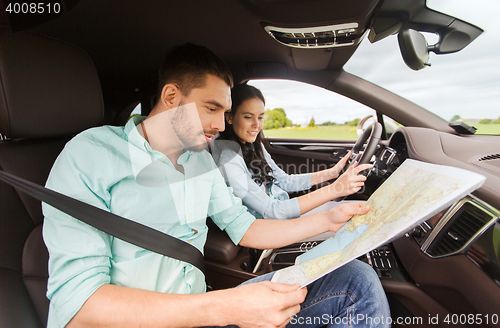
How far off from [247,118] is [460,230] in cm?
108

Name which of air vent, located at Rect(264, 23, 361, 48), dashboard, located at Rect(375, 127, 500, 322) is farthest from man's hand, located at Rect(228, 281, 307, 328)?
air vent, located at Rect(264, 23, 361, 48)

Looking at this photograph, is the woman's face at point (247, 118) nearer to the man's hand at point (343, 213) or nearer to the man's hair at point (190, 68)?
the man's hair at point (190, 68)

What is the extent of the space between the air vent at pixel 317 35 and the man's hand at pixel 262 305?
134cm

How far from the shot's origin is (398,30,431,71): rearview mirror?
1.32 m

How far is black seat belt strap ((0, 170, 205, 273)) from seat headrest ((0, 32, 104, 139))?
0.19 m

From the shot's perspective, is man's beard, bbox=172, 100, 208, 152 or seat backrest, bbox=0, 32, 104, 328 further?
man's beard, bbox=172, 100, 208, 152

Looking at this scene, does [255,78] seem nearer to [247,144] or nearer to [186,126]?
[247,144]

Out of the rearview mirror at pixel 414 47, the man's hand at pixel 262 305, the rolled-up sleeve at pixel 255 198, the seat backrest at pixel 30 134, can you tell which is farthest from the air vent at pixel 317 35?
the man's hand at pixel 262 305

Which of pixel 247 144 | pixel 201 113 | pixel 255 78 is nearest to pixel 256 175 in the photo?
pixel 247 144

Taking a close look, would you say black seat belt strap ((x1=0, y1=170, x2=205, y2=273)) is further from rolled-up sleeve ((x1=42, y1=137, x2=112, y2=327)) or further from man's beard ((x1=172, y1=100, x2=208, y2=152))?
man's beard ((x1=172, y1=100, x2=208, y2=152))

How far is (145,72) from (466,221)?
2.41m

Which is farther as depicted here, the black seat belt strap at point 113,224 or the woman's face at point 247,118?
the woman's face at point 247,118

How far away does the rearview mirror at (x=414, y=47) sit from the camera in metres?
1.32

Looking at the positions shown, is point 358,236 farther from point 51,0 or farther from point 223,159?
point 51,0
